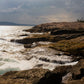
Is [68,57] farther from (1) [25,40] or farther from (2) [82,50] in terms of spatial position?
(1) [25,40]

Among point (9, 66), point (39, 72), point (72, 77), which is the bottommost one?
point (9, 66)

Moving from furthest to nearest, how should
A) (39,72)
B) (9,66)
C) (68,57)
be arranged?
(68,57), (9,66), (39,72)

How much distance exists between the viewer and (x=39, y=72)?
513 inches

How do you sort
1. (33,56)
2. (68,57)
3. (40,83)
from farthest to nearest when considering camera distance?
(33,56), (68,57), (40,83)

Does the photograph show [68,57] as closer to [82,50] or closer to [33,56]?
[82,50]

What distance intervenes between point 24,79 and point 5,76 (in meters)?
2.69

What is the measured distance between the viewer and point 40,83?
11.8 metres

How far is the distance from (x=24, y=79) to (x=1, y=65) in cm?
1500

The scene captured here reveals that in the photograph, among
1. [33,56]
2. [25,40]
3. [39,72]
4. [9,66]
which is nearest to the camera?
[39,72]

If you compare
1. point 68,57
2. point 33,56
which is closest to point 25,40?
point 33,56

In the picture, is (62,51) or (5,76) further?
(62,51)

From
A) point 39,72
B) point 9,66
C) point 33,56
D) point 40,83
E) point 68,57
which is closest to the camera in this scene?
point 40,83

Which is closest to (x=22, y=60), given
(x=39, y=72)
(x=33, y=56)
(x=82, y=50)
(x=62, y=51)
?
(x=33, y=56)

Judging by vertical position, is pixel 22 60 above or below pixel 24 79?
below
